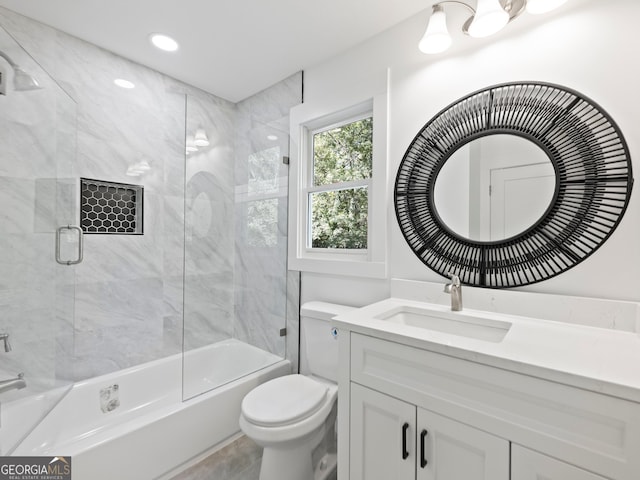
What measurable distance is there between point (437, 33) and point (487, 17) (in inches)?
8.1

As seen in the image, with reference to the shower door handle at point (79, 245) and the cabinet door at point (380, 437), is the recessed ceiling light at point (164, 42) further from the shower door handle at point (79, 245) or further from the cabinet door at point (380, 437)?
the cabinet door at point (380, 437)

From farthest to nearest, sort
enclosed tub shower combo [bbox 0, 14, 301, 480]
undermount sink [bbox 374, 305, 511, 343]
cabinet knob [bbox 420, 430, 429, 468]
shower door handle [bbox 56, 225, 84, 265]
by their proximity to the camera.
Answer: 1. shower door handle [bbox 56, 225, 84, 265]
2. enclosed tub shower combo [bbox 0, 14, 301, 480]
3. undermount sink [bbox 374, 305, 511, 343]
4. cabinet knob [bbox 420, 430, 429, 468]

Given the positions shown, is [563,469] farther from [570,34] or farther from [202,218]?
[202,218]

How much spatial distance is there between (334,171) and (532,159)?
112 centimetres

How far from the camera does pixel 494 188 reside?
1.33 m

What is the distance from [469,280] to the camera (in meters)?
1.37

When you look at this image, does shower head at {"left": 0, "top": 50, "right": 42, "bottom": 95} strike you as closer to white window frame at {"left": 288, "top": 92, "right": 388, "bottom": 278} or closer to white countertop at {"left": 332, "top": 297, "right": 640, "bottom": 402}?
white window frame at {"left": 288, "top": 92, "right": 388, "bottom": 278}

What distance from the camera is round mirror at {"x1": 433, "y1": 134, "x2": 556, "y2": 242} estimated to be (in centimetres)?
122

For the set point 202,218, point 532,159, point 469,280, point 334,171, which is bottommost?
point 469,280

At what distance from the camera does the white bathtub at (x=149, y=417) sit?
1319mm

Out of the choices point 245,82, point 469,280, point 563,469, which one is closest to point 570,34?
point 469,280

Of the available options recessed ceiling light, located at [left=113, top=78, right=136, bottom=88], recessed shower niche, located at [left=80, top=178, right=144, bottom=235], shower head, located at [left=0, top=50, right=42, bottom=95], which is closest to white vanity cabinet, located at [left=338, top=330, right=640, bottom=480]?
recessed shower niche, located at [left=80, top=178, right=144, bottom=235]

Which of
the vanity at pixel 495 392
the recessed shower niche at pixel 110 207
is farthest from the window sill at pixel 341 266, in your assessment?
the recessed shower niche at pixel 110 207

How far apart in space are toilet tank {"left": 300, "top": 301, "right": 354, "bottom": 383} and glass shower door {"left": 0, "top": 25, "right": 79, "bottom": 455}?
1.40 meters
